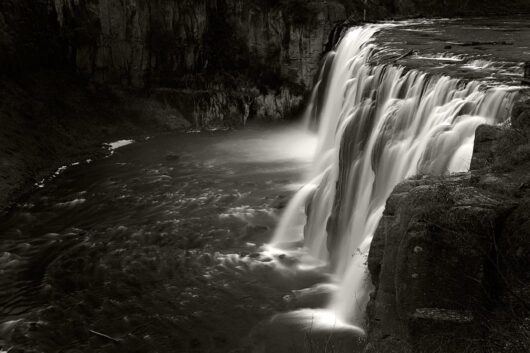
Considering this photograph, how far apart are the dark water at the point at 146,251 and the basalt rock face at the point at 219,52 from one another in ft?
15.2

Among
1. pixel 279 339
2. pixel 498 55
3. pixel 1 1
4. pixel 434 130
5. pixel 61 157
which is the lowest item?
pixel 279 339

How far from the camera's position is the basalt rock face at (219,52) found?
1114 inches

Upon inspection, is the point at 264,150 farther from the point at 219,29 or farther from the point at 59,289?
the point at 59,289

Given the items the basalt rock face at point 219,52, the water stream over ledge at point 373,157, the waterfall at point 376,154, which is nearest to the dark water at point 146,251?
the water stream over ledge at point 373,157

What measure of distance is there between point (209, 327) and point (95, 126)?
656 inches

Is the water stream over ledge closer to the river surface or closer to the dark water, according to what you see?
the river surface

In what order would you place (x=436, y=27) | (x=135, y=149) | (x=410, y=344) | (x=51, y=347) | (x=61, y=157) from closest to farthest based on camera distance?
1. (x=410, y=344)
2. (x=51, y=347)
3. (x=61, y=157)
4. (x=135, y=149)
5. (x=436, y=27)

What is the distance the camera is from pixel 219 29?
30062 mm

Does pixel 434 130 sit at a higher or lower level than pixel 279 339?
higher

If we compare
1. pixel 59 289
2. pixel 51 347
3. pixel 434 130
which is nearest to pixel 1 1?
pixel 59 289

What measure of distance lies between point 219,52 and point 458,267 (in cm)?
2370

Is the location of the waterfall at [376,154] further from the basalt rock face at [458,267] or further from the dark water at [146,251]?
the basalt rock face at [458,267]

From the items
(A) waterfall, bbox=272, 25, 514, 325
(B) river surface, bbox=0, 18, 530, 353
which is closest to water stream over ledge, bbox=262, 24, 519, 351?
(A) waterfall, bbox=272, 25, 514, 325

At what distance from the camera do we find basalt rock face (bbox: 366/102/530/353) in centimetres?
814
